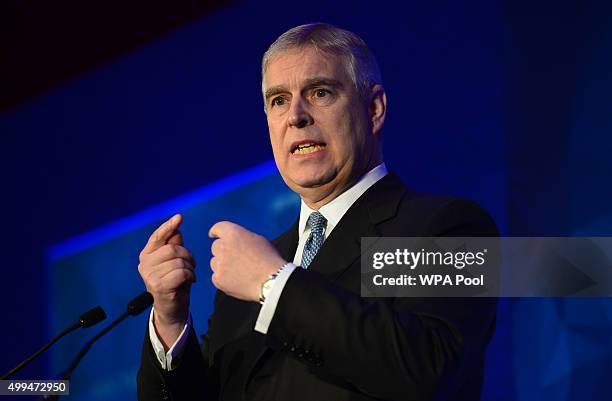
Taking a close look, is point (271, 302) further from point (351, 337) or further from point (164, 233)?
point (164, 233)

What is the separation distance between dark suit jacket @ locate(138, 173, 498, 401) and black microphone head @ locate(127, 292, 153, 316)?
79mm

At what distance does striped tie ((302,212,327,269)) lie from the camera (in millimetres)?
1653

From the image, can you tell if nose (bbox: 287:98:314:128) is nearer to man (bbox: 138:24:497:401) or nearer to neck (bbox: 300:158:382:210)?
man (bbox: 138:24:497:401)

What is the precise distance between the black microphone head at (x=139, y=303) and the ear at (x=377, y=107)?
0.63 metres

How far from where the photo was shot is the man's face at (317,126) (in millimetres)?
1716

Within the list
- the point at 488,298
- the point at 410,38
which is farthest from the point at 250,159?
the point at 488,298

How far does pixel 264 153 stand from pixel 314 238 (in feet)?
3.54

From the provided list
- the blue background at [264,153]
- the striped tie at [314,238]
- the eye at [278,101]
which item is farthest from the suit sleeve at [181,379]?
the blue background at [264,153]

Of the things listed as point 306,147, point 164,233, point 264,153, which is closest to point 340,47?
point 306,147

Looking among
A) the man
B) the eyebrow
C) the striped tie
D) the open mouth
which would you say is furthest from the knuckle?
the eyebrow

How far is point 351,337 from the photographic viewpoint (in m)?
1.26

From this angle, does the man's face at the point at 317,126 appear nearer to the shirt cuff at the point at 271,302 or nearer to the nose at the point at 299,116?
the nose at the point at 299,116

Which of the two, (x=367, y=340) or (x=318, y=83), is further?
(x=318, y=83)

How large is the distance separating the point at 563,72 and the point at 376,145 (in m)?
0.76
